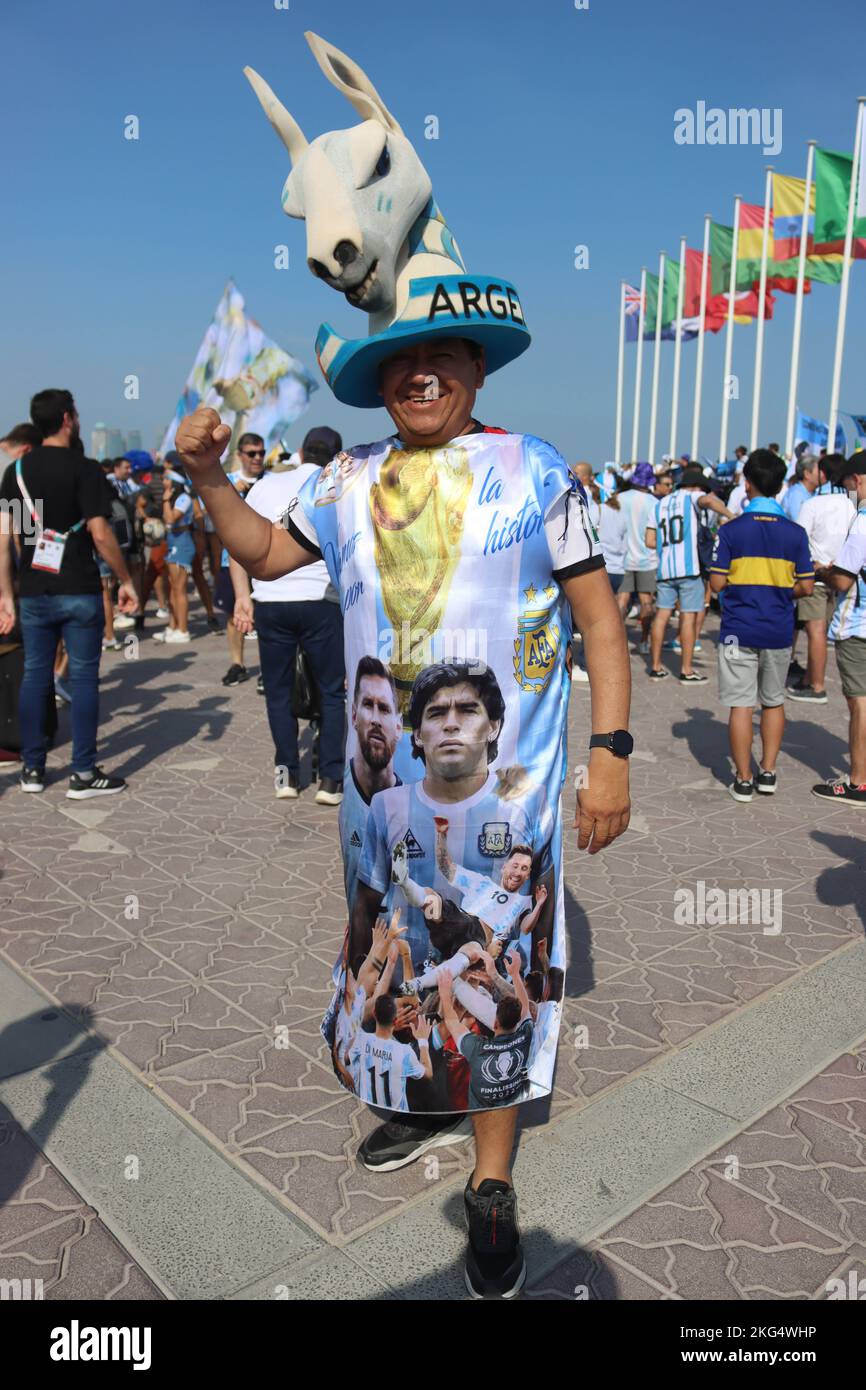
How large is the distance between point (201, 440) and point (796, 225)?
28.1 m

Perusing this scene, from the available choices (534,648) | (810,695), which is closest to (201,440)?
(534,648)

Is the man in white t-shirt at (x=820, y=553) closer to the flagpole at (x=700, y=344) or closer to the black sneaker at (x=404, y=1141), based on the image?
the black sneaker at (x=404, y=1141)

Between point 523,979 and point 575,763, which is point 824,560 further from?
point 523,979

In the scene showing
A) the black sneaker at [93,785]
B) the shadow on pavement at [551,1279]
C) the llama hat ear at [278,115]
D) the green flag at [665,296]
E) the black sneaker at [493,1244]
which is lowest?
the black sneaker at [93,785]

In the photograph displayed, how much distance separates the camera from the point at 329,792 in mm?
6066

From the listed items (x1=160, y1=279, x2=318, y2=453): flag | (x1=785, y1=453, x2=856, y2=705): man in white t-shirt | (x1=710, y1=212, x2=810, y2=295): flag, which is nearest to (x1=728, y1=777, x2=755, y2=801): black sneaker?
(x1=785, y1=453, x2=856, y2=705): man in white t-shirt

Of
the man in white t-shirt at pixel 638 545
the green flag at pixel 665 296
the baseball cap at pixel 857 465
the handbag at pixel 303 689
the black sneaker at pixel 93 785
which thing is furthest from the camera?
the green flag at pixel 665 296

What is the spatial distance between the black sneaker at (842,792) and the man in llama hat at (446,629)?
441 cm

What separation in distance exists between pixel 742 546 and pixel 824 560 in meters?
2.76

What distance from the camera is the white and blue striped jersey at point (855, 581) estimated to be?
6.12m

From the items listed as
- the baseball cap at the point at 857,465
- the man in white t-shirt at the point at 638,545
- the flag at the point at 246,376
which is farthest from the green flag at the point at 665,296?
the baseball cap at the point at 857,465

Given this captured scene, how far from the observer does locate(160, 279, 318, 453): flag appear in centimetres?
1781

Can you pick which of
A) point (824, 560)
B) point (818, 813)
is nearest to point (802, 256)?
point (824, 560)

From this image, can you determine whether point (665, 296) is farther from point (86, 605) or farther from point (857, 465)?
point (86, 605)
